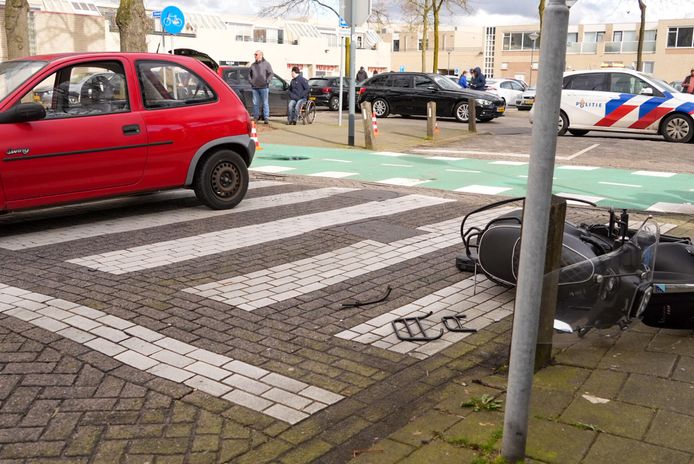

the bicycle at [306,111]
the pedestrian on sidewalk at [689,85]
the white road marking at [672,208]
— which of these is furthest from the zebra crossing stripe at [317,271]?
the pedestrian on sidewalk at [689,85]

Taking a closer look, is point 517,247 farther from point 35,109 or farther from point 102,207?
point 102,207

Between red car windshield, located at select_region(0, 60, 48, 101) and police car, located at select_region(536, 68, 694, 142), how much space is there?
14235mm

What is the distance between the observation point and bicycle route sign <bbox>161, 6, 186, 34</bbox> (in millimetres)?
15977

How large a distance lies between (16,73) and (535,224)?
20.8 feet

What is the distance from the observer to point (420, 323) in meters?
5.21

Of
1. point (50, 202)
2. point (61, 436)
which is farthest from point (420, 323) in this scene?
point (50, 202)

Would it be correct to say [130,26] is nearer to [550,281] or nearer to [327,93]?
[327,93]

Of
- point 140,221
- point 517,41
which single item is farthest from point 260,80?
point 517,41

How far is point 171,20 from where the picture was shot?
1603 cm

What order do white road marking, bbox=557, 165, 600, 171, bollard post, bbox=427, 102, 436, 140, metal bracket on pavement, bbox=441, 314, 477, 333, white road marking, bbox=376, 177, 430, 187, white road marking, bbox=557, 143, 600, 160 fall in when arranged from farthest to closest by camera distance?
bollard post, bbox=427, 102, 436, 140 → white road marking, bbox=557, 143, 600, 160 → white road marking, bbox=557, 165, 600, 171 → white road marking, bbox=376, 177, 430, 187 → metal bracket on pavement, bbox=441, 314, 477, 333

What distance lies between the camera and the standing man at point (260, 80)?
20355 mm

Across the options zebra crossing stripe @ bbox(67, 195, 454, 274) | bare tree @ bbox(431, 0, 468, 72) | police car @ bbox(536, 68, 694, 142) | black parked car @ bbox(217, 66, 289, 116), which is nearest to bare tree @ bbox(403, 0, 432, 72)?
bare tree @ bbox(431, 0, 468, 72)

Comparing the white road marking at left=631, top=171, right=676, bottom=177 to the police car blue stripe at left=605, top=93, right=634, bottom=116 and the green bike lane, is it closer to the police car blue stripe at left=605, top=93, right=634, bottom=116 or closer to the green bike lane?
the green bike lane

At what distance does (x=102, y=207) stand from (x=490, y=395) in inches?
259
